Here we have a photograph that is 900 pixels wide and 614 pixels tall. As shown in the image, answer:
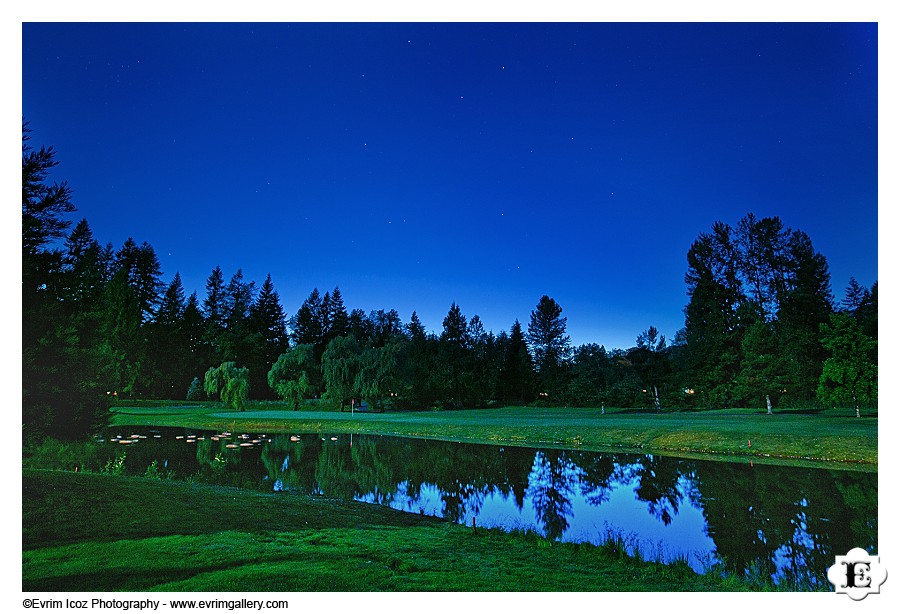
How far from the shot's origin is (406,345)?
2758 cm

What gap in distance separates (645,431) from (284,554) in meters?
13.7

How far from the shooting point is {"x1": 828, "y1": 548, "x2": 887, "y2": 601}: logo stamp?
5133 mm

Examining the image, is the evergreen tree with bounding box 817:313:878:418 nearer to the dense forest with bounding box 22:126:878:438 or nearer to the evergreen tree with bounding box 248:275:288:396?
the dense forest with bounding box 22:126:878:438

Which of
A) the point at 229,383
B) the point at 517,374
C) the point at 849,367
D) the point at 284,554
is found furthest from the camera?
the point at 517,374

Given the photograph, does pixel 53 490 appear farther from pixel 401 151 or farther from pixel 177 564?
pixel 401 151

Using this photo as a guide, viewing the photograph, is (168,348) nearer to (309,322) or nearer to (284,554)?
(309,322)

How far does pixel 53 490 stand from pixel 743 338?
73.4 ft

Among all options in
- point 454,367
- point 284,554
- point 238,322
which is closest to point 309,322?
point 238,322

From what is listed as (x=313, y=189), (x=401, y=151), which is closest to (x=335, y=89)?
(x=401, y=151)

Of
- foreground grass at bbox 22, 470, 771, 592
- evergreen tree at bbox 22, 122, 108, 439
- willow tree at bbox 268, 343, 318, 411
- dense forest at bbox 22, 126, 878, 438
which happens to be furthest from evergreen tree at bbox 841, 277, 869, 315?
willow tree at bbox 268, 343, 318, 411

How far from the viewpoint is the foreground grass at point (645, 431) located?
1263 cm

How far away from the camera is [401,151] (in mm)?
12164

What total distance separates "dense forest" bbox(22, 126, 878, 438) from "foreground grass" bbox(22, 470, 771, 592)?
3.78 meters
